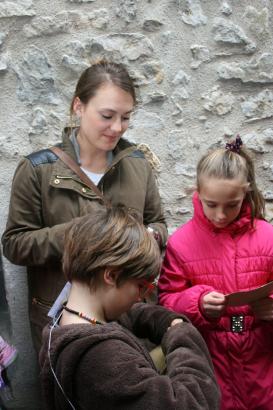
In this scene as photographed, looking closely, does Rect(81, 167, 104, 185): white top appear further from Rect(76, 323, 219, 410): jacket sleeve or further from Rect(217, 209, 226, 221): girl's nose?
Rect(76, 323, 219, 410): jacket sleeve

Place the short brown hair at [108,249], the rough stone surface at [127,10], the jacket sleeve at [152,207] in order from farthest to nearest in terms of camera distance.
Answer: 1. the rough stone surface at [127,10]
2. the jacket sleeve at [152,207]
3. the short brown hair at [108,249]

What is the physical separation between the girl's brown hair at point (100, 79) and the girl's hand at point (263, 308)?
0.99 m

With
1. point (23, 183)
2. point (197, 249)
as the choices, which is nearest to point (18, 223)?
point (23, 183)

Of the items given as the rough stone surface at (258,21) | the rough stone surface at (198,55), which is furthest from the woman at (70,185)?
the rough stone surface at (258,21)

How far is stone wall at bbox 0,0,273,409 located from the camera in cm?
285

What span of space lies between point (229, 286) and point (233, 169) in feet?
1.50

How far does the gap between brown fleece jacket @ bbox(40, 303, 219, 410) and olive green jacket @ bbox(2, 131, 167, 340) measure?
72cm

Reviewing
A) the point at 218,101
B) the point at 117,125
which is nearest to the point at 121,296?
the point at 117,125

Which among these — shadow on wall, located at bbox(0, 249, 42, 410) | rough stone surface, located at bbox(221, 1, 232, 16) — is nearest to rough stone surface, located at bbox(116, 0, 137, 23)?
rough stone surface, located at bbox(221, 1, 232, 16)

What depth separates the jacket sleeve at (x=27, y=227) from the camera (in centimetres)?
233

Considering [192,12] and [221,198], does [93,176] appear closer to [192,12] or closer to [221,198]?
[221,198]

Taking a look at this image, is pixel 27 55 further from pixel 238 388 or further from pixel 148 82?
pixel 238 388

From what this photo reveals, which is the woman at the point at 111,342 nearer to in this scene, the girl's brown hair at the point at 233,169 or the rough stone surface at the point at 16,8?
the girl's brown hair at the point at 233,169

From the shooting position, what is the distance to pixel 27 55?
112 inches
